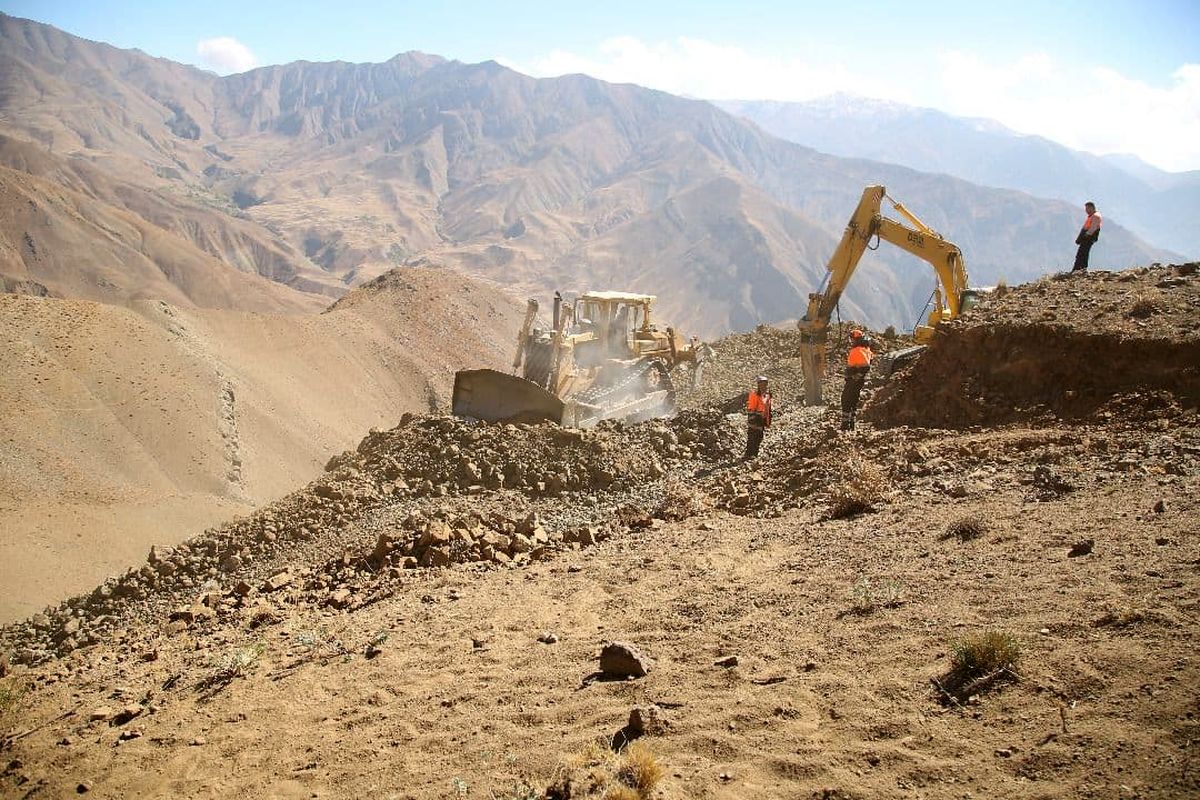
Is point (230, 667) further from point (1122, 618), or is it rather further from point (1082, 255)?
point (1082, 255)

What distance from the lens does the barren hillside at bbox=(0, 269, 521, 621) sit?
526 inches

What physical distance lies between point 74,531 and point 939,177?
118 m

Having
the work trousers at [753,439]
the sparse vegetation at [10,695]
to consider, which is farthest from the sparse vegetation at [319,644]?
the work trousers at [753,439]

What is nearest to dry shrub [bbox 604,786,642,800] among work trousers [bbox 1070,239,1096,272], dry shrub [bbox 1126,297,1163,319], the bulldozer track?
dry shrub [bbox 1126,297,1163,319]

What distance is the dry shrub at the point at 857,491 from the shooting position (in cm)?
758

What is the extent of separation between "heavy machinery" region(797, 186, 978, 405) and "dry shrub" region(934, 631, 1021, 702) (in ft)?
31.3

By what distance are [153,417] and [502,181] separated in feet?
318

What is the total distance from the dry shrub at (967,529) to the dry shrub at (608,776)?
340 cm

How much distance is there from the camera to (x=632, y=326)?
17.0 meters

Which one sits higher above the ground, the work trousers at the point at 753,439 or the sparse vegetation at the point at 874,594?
the work trousers at the point at 753,439

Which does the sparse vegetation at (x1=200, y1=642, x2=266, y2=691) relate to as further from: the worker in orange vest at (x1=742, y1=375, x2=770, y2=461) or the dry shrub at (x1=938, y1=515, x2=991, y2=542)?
the worker in orange vest at (x1=742, y1=375, x2=770, y2=461)

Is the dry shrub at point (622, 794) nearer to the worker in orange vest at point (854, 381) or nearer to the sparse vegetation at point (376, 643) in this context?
the sparse vegetation at point (376, 643)

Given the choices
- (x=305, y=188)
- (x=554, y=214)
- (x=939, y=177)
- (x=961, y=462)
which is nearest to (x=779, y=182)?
(x=939, y=177)

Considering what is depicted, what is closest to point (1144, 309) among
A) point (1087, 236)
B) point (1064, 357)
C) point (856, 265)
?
point (1064, 357)
